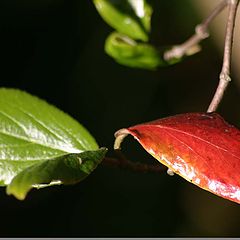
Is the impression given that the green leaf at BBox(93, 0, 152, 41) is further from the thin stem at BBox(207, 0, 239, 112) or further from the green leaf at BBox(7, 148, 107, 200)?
the green leaf at BBox(7, 148, 107, 200)

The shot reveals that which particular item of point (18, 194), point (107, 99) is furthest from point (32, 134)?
point (107, 99)

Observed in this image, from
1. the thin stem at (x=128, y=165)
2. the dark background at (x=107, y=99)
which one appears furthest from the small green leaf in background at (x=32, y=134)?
the dark background at (x=107, y=99)

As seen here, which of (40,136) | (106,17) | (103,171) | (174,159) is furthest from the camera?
(103,171)

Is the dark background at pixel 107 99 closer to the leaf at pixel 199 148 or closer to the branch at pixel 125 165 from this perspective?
the branch at pixel 125 165

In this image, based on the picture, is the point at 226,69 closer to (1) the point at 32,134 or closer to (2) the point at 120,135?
(2) the point at 120,135

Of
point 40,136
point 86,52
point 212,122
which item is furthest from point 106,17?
point 86,52

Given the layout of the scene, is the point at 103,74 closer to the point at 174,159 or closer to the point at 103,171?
the point at 103,171
